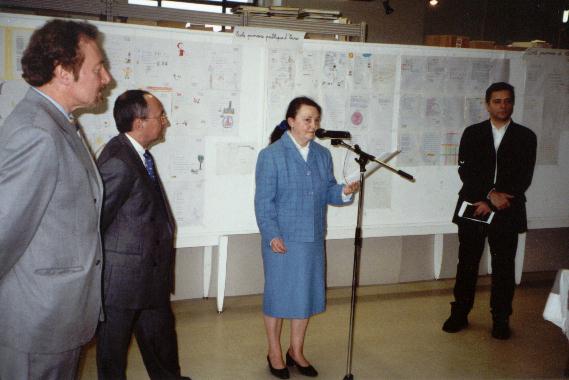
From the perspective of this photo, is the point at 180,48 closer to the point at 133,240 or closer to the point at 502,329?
the point at 133,240

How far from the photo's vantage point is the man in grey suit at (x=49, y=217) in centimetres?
126

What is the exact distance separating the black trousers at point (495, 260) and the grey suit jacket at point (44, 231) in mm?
2531

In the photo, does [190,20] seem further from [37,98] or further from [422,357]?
[422,357]

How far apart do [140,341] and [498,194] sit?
227 centimetres

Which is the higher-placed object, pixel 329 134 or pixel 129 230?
pixel 329 134

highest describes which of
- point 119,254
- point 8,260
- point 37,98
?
point 37,98

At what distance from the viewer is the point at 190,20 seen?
131 inches

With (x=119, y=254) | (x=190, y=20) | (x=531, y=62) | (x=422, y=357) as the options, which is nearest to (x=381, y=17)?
(x=531, y=62)

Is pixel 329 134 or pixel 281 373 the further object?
pixel 281 373

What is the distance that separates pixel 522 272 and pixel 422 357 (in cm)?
224

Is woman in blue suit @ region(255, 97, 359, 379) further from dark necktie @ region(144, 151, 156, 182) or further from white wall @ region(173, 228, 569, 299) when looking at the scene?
white wall @ region(173, 228, 569, 299)

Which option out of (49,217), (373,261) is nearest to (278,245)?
(49,217)

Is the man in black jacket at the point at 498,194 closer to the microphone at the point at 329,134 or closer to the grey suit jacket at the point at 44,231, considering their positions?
the microphone at the point at 329,134

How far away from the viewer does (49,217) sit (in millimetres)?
1332
